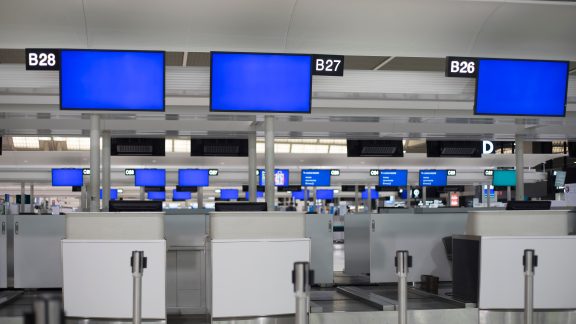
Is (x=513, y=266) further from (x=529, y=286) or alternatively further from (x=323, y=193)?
(x=323, y=193)

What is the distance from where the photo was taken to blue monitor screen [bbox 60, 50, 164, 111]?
8.36 metres

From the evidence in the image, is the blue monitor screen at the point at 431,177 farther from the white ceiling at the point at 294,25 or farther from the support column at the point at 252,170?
the white ceiling at the point at 294,25

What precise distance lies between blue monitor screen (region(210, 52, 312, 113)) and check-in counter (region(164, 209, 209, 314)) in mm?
2102

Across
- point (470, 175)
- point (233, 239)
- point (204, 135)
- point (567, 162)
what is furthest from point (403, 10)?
point (470, 175)

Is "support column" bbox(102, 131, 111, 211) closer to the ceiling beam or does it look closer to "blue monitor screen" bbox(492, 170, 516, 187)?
the ceiling beam

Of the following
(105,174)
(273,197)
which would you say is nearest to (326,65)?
(273,197)

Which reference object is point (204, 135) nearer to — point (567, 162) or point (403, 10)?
point (403, 10)

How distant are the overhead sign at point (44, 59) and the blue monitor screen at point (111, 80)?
11 centimetres

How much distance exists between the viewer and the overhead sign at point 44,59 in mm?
8461

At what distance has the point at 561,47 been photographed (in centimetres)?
1023

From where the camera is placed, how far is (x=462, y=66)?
9.19 metres

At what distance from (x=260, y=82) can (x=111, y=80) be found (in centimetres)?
187

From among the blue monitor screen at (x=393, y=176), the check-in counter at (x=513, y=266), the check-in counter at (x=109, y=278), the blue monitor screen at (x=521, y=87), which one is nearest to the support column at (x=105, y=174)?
the check-in counter at (x=109, y=278)

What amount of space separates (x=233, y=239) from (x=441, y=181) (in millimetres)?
20611
